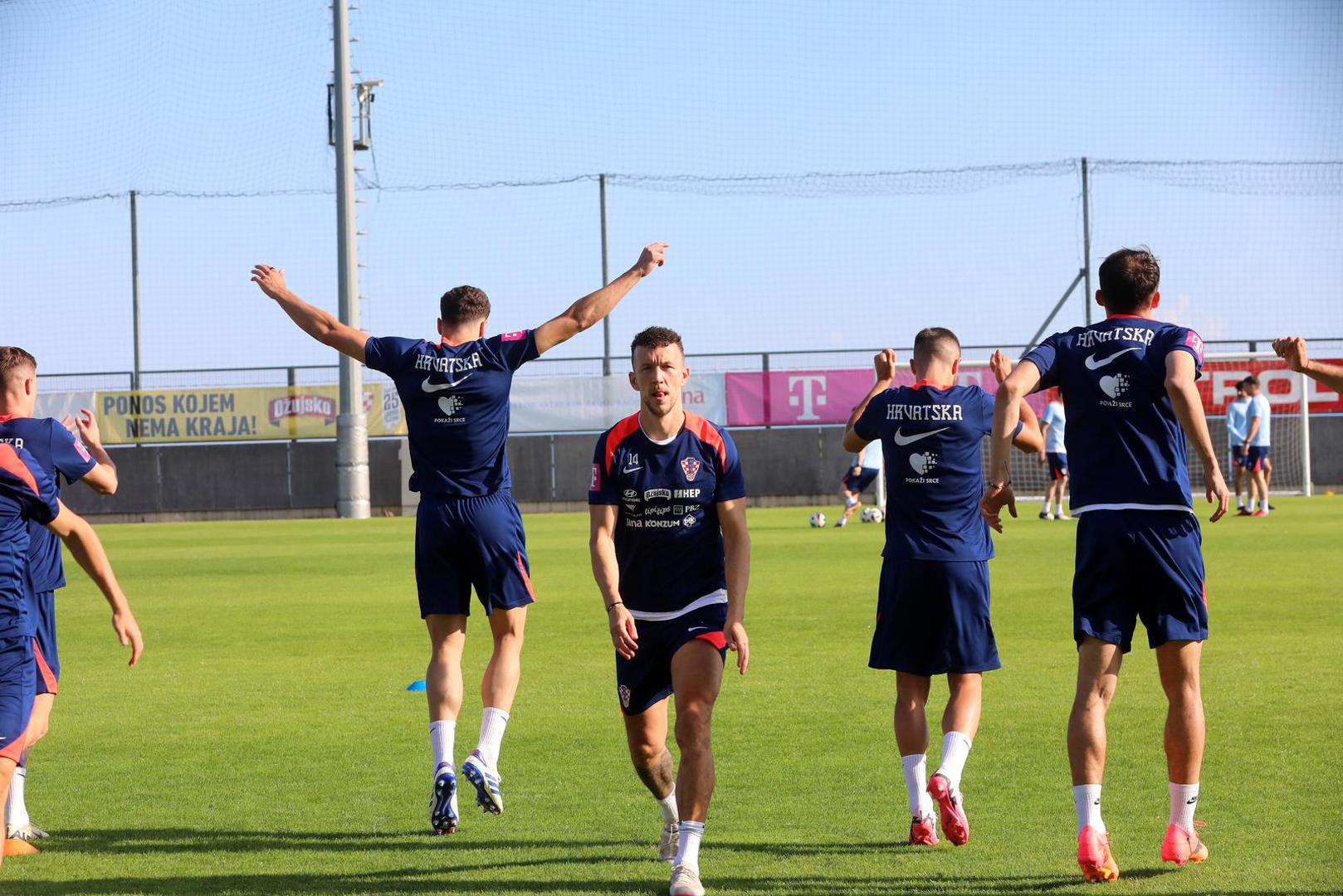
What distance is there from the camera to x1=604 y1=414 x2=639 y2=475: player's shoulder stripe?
562 centimetres

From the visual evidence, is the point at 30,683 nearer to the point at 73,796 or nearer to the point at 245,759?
the point at 73,796

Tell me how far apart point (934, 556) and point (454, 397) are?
224cm

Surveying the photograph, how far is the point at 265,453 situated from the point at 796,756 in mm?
30149

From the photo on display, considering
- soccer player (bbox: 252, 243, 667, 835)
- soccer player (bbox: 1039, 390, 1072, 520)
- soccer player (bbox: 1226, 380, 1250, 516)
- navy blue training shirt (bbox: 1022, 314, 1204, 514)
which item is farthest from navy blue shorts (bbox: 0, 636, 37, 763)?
soccer player (bbox: 1226, 380, 1250, 516)

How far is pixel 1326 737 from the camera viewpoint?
748cm

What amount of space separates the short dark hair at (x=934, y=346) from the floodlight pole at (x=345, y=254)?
1014 inches

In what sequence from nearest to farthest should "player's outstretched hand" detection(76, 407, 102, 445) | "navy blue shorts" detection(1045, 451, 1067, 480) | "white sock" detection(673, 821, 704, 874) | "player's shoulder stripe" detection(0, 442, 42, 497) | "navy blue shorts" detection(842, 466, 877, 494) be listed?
"player's shoulder stripe" detection(0, 442, 42, 497)
"white sock" detection(673, 821, 704, 874)
"player's outstretched hand" detection(76, 407, 102, 445)
"navy blue shorts" detection(842, 466, 877, 494)
"navy blue shorts" detection(1045, 451, 1067, 480)

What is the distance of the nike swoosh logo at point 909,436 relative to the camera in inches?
241

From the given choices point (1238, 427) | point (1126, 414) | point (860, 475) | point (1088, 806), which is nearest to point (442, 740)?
point (1088, 806)

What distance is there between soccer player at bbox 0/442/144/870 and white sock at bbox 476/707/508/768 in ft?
5.55

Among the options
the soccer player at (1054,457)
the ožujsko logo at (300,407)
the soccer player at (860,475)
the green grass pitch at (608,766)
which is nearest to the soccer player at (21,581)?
the green grass pitch at (608,766)

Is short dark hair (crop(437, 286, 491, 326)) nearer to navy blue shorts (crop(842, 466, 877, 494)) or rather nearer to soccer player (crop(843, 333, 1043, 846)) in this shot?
soccer player (crop(843, 333, 1043, 846))

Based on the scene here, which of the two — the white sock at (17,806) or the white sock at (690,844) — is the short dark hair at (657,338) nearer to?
the white sock at (690,844)

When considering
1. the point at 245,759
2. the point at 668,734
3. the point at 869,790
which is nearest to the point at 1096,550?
the point at 869,790
